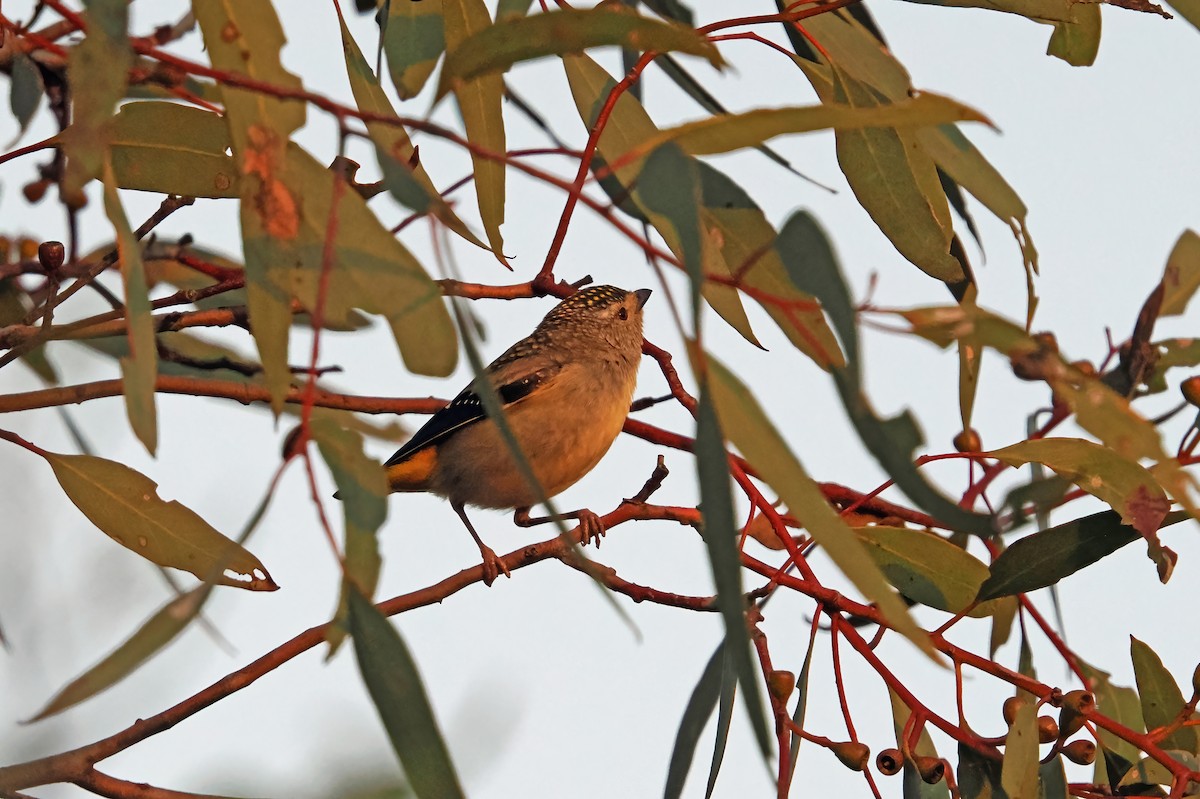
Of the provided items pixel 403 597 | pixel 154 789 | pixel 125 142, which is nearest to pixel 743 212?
pixel 403 597

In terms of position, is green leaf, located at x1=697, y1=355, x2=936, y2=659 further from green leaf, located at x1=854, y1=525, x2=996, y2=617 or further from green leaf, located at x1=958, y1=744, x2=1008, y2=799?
green leaf, located at x1=854, y1=525, x2=996, y2=617

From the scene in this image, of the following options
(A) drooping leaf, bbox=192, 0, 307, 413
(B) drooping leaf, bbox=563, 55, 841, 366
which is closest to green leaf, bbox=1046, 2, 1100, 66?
(B) drooping leaf, bbox=563, 55, 841, 366

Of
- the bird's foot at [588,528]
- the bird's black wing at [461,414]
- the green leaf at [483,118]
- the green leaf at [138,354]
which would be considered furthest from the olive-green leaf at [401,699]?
the bird's black wing at [461,414]

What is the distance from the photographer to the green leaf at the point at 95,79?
5.40ft

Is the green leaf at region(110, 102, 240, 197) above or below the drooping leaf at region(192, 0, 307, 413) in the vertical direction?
above

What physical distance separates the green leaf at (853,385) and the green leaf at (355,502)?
61 cm

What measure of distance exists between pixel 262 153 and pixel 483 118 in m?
0.71

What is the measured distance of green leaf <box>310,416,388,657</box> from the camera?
1705mm

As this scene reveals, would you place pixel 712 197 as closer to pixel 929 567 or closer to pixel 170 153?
pixel 929 567

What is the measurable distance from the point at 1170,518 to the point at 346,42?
1.70m

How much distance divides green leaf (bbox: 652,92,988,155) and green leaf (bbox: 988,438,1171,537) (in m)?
0.82

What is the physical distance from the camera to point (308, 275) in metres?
1.87

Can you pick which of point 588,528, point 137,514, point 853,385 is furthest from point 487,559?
point 853,385

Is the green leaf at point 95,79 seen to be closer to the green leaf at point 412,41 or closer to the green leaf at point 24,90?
the green leaf at point 412,41
